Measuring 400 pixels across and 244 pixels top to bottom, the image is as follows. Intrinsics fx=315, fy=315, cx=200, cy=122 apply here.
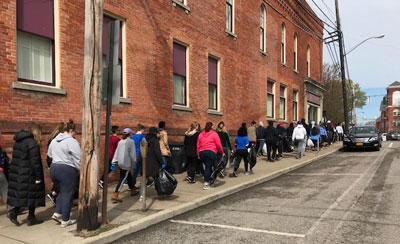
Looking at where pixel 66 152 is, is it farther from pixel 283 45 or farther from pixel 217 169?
pixel 283 45

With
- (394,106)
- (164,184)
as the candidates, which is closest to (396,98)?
(394,106)

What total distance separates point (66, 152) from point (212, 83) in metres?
9.57

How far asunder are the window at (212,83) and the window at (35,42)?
24.4ft

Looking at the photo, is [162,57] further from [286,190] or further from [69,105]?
[286,190]

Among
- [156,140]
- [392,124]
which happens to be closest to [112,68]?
[156,140]

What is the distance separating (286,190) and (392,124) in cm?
8742

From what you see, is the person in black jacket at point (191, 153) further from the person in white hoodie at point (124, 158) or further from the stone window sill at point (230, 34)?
the stone window sill at point (230, 34)

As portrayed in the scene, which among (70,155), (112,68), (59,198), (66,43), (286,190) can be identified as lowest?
(286,190)

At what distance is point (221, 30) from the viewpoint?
1438cm

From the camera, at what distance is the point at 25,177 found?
199 inches

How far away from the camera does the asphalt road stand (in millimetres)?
4746

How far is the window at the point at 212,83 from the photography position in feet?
45.7

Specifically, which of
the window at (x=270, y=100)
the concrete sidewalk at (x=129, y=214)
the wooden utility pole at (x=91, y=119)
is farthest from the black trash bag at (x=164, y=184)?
the window at (x=270, y=100)

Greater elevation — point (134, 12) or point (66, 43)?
point (134, 12)
